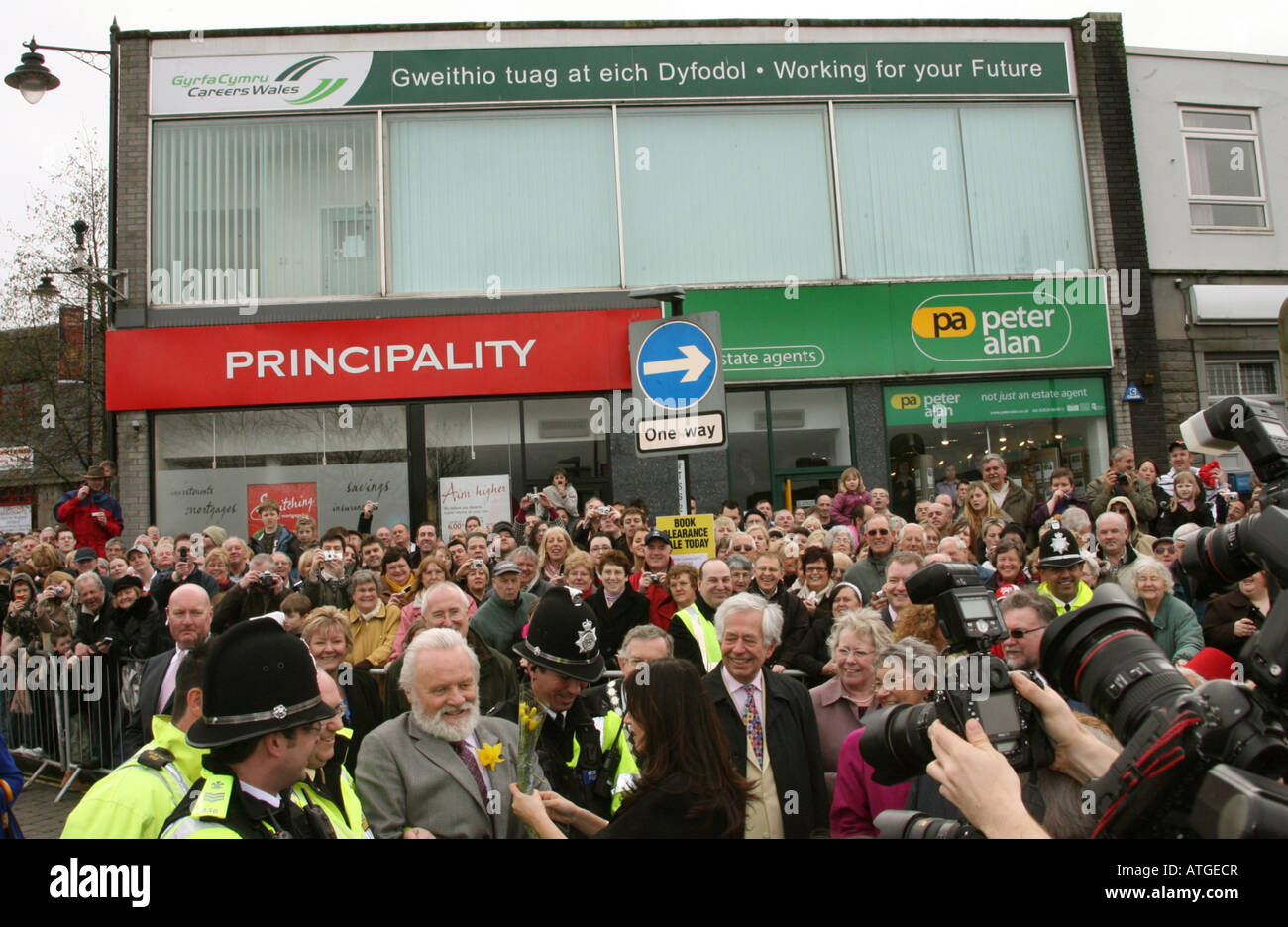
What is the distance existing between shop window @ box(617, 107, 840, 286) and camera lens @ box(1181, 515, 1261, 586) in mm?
13745

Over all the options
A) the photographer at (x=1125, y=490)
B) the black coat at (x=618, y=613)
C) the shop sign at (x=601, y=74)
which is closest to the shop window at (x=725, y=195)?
the shop sign at (x=601, y=74)

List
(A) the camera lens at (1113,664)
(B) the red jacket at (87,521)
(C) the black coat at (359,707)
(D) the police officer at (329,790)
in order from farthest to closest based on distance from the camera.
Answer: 1. (B) the red jacket at (87,521)
2. (C) the black coat at (359,707)
3. (D) the police officer at (329,790)
4. (A) the camera lens at (1113,664)

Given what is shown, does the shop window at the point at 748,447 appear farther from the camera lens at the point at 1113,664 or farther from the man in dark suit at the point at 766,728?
the camera lens at the point at 1113,664

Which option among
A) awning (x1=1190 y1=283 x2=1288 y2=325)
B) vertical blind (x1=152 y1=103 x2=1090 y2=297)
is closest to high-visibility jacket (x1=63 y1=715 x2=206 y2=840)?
vertical blind (x1=152 y1=103 x2=1090 y2=297)

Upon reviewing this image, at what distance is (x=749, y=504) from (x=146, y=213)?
10.2m

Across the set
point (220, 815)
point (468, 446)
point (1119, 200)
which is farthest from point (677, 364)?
point (1119, 200)

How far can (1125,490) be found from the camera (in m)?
10.6

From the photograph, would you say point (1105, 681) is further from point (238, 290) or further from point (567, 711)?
point (238, 290)

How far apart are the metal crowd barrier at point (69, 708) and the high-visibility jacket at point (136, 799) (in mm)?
5930

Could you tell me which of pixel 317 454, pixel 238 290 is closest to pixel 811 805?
pixel 317 454

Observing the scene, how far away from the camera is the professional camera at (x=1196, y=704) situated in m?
1.60

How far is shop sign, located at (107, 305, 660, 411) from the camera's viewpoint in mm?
14680
